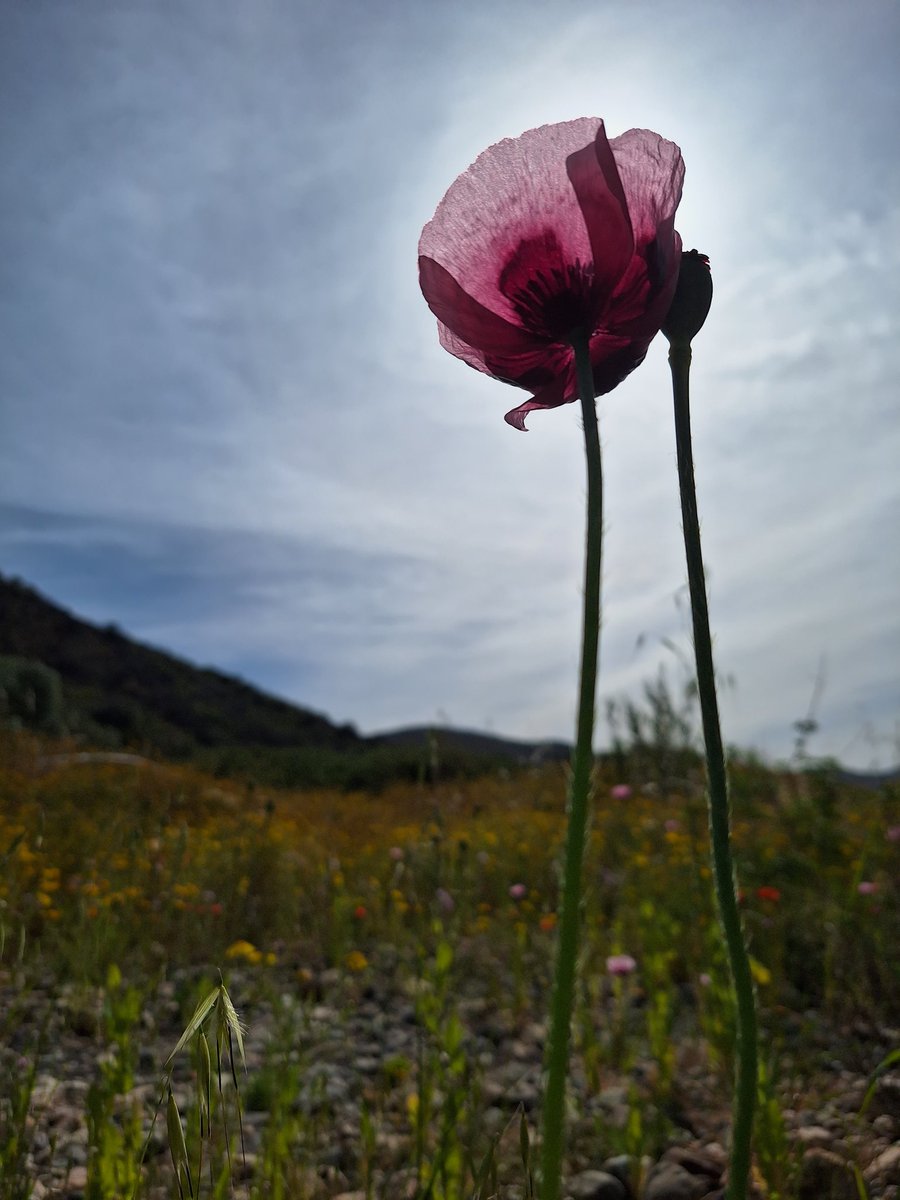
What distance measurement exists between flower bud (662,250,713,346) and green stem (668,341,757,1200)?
169 millimetres

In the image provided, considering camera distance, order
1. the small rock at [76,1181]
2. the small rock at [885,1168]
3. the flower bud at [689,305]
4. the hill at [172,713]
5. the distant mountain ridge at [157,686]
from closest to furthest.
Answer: the flower bud at [689,305]
the small rock at [885,1168]
the small rock at [76,1181]
the hill at [172,713]
the distant mountain ridge at [157,686]

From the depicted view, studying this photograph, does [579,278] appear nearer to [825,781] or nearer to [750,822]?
[825,781]

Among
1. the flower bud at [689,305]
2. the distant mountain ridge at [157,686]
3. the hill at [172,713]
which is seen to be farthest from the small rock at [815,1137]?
the distant mountain ridge at [157,686]

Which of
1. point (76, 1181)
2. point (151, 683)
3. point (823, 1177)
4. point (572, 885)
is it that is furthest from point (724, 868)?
point (151, 683)

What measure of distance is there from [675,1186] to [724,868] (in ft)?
4.82

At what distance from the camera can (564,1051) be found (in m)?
0.63

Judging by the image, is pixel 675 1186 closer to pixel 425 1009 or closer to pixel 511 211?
pixel 425 1009

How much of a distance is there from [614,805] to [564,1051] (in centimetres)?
568

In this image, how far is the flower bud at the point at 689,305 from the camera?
2.48 feet

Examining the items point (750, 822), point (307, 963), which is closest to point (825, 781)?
point (750, 822)

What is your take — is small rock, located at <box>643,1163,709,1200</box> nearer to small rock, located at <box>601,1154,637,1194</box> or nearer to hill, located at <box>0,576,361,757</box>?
small rock, located at <box>601,1154,637,1194</box>

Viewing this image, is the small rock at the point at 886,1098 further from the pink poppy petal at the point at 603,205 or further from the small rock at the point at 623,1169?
the pink poppy petal at the point at 603,205

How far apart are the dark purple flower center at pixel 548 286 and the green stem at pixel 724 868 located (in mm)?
285

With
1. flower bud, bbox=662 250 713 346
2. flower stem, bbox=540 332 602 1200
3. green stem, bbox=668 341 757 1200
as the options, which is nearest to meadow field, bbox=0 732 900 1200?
flower stem, bbox=540 332 602 1200
